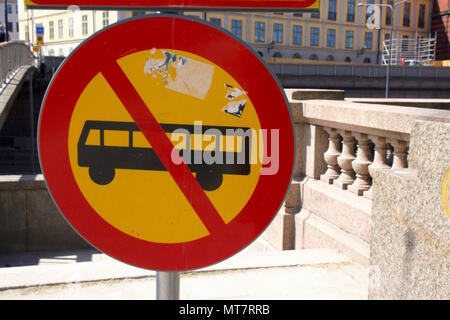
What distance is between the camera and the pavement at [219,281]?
3740mm

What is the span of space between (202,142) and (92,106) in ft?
1.08

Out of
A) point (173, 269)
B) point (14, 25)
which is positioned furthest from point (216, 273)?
point (14, 25)

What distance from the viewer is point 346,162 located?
17.2 ft

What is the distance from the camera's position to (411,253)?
8.64 feet

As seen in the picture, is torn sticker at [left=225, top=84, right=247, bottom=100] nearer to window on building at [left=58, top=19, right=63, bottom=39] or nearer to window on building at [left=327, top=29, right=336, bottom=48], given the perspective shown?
window on building at [left=58, top=19, right=63, bottom=39]

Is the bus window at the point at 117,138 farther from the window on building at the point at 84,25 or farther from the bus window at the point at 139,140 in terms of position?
the window on building at the point at 84,25

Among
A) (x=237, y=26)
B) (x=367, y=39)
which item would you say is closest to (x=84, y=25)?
(x=237, y=26)

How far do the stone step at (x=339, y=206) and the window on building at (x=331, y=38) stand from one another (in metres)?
59.5

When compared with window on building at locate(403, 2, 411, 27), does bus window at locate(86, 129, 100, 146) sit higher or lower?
lower

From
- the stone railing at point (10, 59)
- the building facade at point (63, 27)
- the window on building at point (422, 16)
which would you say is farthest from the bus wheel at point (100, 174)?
the window on building at point (422, 16)

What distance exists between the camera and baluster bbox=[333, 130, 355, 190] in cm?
527

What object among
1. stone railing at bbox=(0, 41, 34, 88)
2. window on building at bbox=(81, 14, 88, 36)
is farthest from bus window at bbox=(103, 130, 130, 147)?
window on building at bbox=(81, 14, 88, 36)

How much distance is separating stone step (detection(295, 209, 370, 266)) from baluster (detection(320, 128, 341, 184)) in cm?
41
